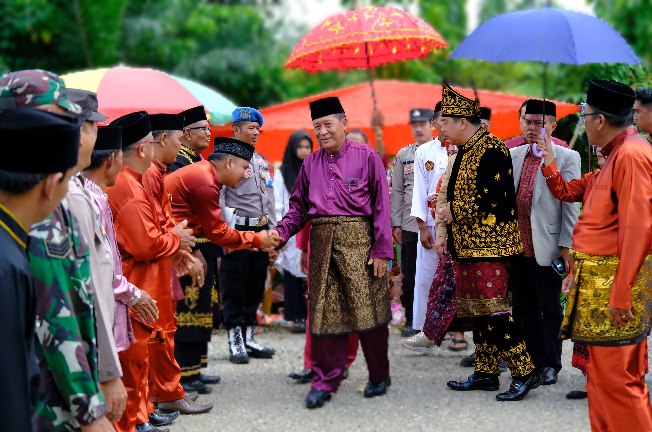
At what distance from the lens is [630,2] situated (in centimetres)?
1927

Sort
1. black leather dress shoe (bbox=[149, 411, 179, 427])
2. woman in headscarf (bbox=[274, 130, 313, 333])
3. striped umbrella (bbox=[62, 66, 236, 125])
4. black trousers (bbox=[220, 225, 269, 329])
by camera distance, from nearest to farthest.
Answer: black leather dress shoe (bbox=[149, 411, 179, 427]) < striped umbrella (bbox=[62, 66, 236, 125]) < black trousers (bbox=[220, 225, 269, 329]) < woman in headscarf (bbox=[274, 130, 313, 333])

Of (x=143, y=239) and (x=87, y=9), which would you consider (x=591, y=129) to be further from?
(x=87, y=9)

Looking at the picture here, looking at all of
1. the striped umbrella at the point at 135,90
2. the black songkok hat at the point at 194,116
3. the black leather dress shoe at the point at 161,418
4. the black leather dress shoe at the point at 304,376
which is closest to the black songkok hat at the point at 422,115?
the striped umbrella at the point at 135,90

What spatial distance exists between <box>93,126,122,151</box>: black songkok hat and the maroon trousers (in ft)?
8.20

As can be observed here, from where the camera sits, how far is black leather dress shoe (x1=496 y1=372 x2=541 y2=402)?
604 cm

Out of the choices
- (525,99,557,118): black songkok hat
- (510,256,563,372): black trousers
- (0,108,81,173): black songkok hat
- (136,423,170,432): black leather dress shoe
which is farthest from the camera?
(510,256,563,372): black trousers

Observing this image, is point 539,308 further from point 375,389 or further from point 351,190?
point 351,190

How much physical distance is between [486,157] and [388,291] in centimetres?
123

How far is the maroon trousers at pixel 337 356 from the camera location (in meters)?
6.17

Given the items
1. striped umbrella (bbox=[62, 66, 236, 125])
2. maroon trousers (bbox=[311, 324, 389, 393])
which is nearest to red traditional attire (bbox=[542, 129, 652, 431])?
maroon trousers (bbox=[311, 324, 389, 393])

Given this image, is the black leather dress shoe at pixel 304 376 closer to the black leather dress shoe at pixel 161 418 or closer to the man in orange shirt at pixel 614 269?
the black leather dress shoe at pixel 161 418

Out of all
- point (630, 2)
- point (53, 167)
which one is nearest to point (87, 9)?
point (630, 2)

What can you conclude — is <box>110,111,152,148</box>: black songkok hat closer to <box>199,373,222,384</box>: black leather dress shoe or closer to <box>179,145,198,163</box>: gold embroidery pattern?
<box>179,145,198,163</box>: gold embroidery pattern

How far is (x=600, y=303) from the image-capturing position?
4.53 metres
